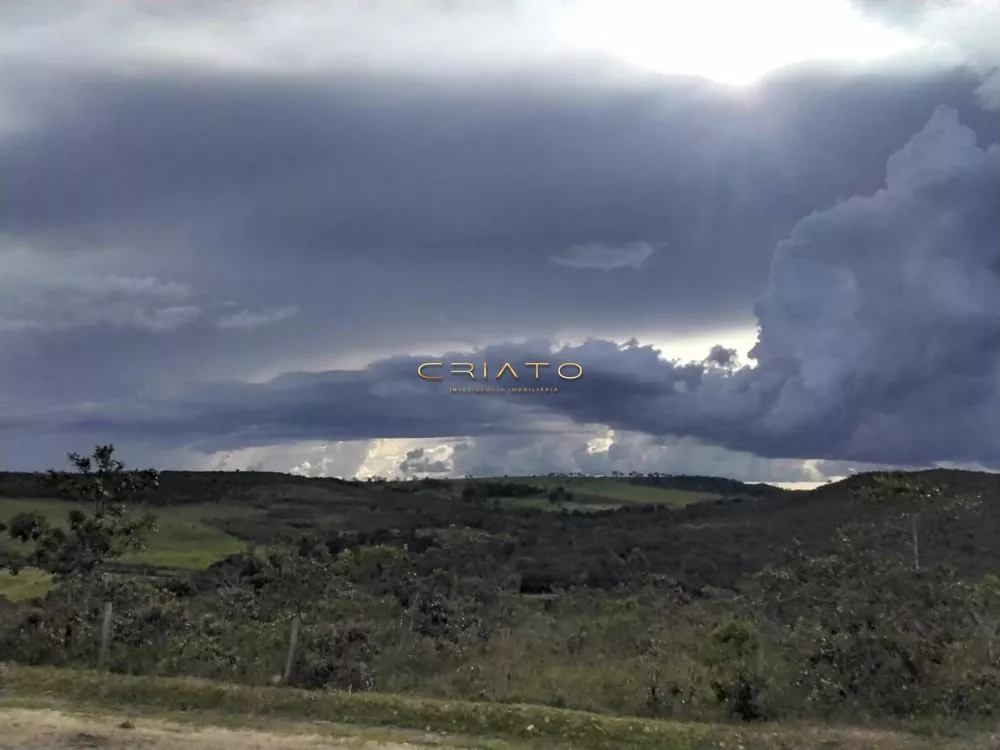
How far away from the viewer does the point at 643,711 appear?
1017 centimetres

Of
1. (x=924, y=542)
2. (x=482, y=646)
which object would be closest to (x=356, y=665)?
(x=482, y=646)

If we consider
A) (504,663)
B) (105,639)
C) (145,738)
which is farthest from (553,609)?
(145,738)

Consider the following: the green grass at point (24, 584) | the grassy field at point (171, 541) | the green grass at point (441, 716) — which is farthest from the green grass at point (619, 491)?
the green grass at point (441, 716)

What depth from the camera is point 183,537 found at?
2381cm

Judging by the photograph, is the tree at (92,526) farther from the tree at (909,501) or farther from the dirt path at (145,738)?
the tree at (909,501)

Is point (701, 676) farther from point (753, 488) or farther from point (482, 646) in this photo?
point (753, 488)

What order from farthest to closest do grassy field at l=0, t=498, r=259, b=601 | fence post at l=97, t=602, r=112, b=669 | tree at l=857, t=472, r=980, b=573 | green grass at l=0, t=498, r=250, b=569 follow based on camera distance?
green grass at l=0, t=498, r=250, b=569, grassy field at l=0, t=498, r=259, b=601, tree at l=857, t=472, r=980, b=573, fence post at l=97, t=602, r=112, b=669

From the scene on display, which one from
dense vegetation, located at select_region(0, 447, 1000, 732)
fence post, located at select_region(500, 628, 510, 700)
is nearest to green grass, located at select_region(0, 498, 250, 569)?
dense vegetation, located at select_region(0, 447, 1000, 732)

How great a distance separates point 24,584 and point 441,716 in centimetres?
1148

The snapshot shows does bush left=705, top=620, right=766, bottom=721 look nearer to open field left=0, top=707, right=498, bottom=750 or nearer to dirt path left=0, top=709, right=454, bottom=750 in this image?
open field left=0, top=707, right=498, bottom=750

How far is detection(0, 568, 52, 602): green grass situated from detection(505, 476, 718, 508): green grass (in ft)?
52.5

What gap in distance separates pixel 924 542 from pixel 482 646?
9.79 meters

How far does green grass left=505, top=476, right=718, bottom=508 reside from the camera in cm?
2953

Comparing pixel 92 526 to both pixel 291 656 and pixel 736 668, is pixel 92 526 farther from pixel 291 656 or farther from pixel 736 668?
pixel 736 668
